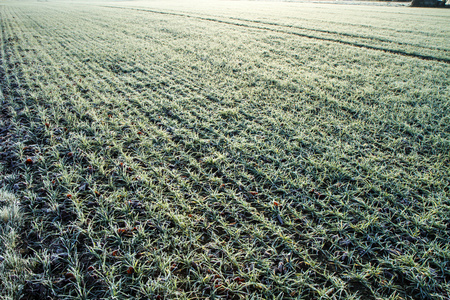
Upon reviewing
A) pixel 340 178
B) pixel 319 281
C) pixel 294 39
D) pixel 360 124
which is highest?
pixel 294 39

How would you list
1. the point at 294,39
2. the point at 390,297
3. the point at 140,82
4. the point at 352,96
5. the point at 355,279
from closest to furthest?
the point at 390,297
the point at 355,279
the point at 352,96
the point at 140,82
the point at 294,39

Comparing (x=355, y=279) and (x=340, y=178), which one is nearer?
(x=355, y=279)

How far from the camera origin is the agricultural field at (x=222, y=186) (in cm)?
196

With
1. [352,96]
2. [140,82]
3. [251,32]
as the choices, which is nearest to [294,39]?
[251,32]

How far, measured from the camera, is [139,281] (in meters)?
1.87

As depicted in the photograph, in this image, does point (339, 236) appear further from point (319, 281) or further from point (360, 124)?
point (360, 124)

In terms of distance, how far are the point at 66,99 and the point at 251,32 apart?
10.7m

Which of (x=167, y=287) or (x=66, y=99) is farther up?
(x=66, y=99)

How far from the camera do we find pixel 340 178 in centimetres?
303

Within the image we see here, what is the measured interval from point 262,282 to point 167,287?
0.77 metres

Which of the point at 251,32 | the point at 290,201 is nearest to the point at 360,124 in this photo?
the point at 290,201

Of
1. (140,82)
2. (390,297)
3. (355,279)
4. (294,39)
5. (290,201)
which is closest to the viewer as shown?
(390,297)

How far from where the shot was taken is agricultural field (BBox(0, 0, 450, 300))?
1.96m

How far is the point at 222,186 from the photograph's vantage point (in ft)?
9.50
